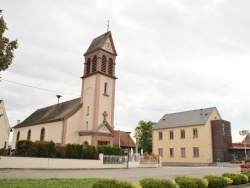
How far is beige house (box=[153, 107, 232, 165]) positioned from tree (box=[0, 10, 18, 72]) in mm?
39499

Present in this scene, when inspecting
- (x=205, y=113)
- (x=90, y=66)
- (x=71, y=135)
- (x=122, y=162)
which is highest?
(x=90, y=66)

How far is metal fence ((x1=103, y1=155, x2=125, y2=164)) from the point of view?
28156 mm

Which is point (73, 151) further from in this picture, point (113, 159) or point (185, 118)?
point (185, 118)

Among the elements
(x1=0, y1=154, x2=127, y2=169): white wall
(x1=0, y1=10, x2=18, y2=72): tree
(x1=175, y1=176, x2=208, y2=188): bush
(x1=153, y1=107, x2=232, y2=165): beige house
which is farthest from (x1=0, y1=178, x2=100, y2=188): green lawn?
(x1=153, y1=107, x2=232, y2=165): beige house

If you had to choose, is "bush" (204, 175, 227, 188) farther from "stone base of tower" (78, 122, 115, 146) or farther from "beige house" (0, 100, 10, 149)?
"beige house" (0, 100, 10, 149)

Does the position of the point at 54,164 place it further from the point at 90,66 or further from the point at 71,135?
the point at 90,66

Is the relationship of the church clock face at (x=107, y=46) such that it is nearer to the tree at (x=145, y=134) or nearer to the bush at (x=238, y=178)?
the bush at (x=238, y=178)

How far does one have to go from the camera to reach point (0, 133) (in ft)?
145

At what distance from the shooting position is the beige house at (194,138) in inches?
1816

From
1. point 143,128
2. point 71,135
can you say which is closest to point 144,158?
point 71,135

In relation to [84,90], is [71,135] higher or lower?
lower

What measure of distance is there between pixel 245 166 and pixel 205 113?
99.5 ft

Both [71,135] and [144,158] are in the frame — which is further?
[71,135]

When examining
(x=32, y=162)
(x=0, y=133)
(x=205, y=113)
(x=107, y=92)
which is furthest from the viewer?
(x=205, y=113)
